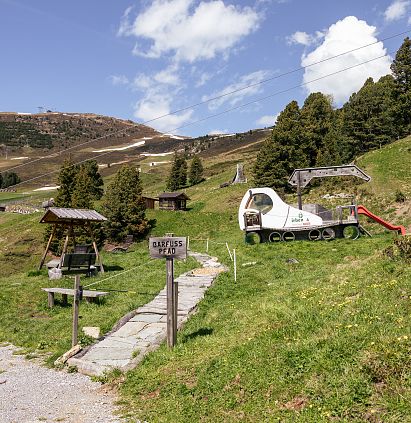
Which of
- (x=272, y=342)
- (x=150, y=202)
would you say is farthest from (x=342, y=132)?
(x=272, y=342)

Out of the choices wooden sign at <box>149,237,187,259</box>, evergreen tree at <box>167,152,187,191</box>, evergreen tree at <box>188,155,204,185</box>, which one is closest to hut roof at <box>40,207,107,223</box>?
wooden sign at <box>149,237,187,259</box>

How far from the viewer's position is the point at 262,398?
21.5ft

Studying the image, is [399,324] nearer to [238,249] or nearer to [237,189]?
[238,249]

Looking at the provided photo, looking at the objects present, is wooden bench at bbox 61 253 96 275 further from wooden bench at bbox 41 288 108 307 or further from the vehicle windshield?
the vehicle windshield

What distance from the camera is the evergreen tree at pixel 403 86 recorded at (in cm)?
6069

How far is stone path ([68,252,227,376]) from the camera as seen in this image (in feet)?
30.6

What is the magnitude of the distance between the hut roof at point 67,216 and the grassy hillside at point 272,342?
12.1 feet

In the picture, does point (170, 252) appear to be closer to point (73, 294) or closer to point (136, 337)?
point (136, 337)

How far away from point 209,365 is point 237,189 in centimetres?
5207

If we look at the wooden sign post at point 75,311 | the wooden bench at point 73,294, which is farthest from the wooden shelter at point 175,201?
the wooden sign post at point 75,311

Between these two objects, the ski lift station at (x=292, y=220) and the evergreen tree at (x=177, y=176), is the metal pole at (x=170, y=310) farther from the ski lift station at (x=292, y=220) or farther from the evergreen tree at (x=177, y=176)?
the evergreen tree at (x=177, y=176)

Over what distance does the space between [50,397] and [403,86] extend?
215 feet

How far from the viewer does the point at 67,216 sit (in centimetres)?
2191

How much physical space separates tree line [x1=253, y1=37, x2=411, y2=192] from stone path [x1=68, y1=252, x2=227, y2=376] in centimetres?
3977
